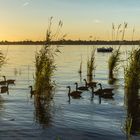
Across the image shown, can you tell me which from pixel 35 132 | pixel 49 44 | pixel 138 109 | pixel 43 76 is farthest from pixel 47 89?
pixel 35 132

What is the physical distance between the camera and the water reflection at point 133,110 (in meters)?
16.3

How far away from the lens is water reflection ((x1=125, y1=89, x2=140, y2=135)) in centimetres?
1634

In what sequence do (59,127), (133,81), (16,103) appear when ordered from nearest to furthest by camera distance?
1. (59,127)
2. (16,103)
3. (133,81)

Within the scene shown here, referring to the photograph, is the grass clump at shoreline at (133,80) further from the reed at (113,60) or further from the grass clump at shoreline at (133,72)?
the reed at (113,60)

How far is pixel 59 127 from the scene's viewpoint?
1667cm

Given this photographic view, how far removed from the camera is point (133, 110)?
2066cm

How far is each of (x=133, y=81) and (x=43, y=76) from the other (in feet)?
20.5

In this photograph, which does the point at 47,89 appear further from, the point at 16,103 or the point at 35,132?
the point at 35,132

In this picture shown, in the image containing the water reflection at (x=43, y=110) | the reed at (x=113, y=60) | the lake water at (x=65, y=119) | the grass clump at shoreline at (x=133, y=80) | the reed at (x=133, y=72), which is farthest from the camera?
the reed at (x=113, y=60)

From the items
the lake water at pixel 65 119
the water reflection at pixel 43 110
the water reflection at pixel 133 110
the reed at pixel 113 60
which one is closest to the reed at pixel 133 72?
the water reflection at pixel 133 110

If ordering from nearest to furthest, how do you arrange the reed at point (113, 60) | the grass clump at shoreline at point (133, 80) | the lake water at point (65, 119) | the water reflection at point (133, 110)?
the lake water at point (65, 119) < the water reflection at point (133, 110) < the grass clump at shoreline at point (133, 80) < the reed at point (113, 60)

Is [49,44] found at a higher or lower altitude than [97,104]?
higher

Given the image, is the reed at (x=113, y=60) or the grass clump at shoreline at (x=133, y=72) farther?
the reed at (x=113, y=60)

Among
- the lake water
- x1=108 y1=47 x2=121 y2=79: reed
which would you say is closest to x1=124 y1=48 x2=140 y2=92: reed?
the lake water
